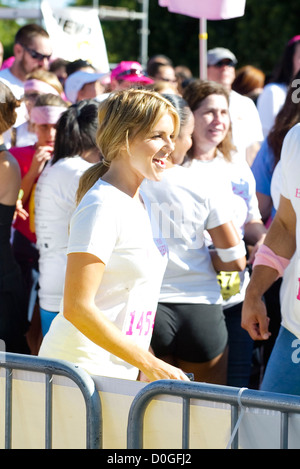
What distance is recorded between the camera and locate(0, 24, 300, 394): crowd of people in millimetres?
2510

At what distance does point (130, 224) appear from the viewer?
2.54 m

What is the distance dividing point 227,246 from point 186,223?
23 centimetres

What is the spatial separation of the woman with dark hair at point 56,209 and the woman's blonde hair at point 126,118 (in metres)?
A: 0.98

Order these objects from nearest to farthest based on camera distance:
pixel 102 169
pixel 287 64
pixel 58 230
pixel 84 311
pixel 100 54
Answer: pixel 84 311 < pixel 102 169 < pixel 58 230 < pixel 287 64 < pixel 100 54

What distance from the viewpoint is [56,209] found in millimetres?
3686

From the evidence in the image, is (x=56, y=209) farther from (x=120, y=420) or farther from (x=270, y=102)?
(x=270, y=102)

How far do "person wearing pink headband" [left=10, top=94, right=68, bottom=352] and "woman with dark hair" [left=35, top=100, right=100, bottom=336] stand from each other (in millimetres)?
490

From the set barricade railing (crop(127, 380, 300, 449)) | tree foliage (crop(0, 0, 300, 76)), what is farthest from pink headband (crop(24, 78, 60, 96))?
tree foliage (crop(0, 0, 300, 76))

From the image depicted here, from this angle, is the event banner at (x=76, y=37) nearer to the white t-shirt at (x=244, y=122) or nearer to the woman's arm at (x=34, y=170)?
the white t-shirt at (x=244, y=122)

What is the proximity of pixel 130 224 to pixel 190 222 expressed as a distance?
94 centimetres

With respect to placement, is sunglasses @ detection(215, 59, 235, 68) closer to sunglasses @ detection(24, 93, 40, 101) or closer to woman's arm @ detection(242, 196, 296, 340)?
sunglasses @ detection(24, 93, 40, 101)

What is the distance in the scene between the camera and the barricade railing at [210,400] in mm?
2020
